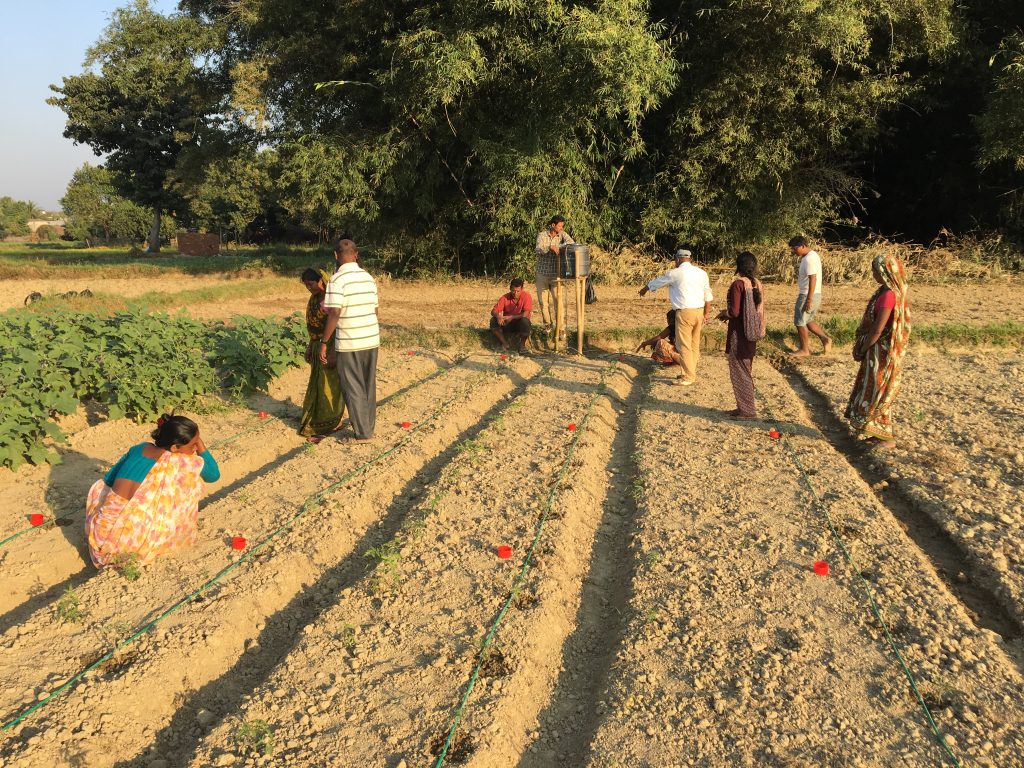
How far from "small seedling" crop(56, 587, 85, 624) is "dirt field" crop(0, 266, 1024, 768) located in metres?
0.01

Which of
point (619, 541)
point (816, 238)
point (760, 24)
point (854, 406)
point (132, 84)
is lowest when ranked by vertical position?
point (619, 541)

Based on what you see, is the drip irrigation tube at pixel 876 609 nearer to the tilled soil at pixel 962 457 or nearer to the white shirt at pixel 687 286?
the tilled soil at pixel 962 457

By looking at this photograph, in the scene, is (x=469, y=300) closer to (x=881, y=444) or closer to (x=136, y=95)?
(x=881, y=444)

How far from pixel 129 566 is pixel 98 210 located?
204 ft

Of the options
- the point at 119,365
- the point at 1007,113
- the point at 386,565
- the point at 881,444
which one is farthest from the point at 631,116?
the point at 386,565

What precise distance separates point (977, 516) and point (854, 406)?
1681mm

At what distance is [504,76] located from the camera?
46.4 ft

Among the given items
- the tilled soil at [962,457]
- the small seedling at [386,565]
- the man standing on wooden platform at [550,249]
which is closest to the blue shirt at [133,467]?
the small seedling at [386,565]

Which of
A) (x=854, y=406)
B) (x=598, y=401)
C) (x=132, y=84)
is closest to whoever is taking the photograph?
(x=854, y=406)

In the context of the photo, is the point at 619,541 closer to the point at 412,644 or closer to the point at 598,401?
the point at 412,644

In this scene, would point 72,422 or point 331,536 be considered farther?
point 72,422

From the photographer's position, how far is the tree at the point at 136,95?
97.8ft

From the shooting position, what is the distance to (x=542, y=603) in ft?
11.7

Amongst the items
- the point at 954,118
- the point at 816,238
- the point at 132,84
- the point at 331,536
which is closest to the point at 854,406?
the point at 331,536
